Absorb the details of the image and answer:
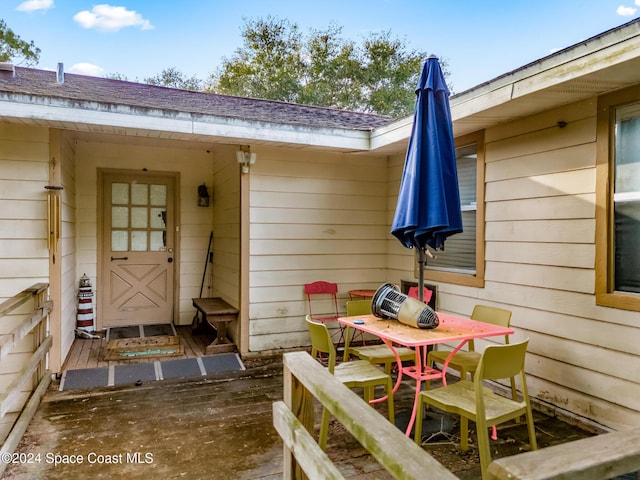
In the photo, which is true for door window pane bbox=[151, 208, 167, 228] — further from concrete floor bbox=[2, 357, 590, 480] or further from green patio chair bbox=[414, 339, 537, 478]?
green patio chair bbox=[414, 339, 537, 478]

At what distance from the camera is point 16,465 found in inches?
95.7

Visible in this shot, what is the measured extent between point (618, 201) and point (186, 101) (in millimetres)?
4441

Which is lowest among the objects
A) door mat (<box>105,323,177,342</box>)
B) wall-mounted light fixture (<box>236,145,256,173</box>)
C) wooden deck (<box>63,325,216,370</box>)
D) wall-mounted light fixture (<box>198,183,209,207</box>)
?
wooden deck (<box>63,325,216,370</box>)

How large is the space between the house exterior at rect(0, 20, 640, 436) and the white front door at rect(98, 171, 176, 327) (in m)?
0.02

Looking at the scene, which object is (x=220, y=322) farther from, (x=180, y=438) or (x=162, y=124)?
(x=162, y=124)

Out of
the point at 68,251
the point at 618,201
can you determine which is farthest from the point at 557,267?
the point at 68,251

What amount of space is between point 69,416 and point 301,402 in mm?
2357

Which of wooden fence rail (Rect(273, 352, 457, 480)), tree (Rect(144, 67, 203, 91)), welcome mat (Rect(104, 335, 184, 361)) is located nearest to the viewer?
wooden fence rail (Rect(273, 352, 457, 480))

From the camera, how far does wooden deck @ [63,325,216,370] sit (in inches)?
165

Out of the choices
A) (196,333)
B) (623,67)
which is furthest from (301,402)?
(196,333)

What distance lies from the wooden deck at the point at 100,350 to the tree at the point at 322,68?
41.9 ft

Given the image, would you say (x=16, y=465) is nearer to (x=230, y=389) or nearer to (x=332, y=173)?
(x=230, y=389)

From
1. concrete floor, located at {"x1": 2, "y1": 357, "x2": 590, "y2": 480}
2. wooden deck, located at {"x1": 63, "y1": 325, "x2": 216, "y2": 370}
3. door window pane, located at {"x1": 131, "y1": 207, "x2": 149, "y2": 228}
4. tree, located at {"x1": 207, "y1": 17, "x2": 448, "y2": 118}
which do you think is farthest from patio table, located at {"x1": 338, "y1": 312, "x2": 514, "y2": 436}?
tree, located at {"x1": 207, "y1": 17, "x2": 448, "y2": 118}

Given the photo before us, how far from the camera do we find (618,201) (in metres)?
2.71
